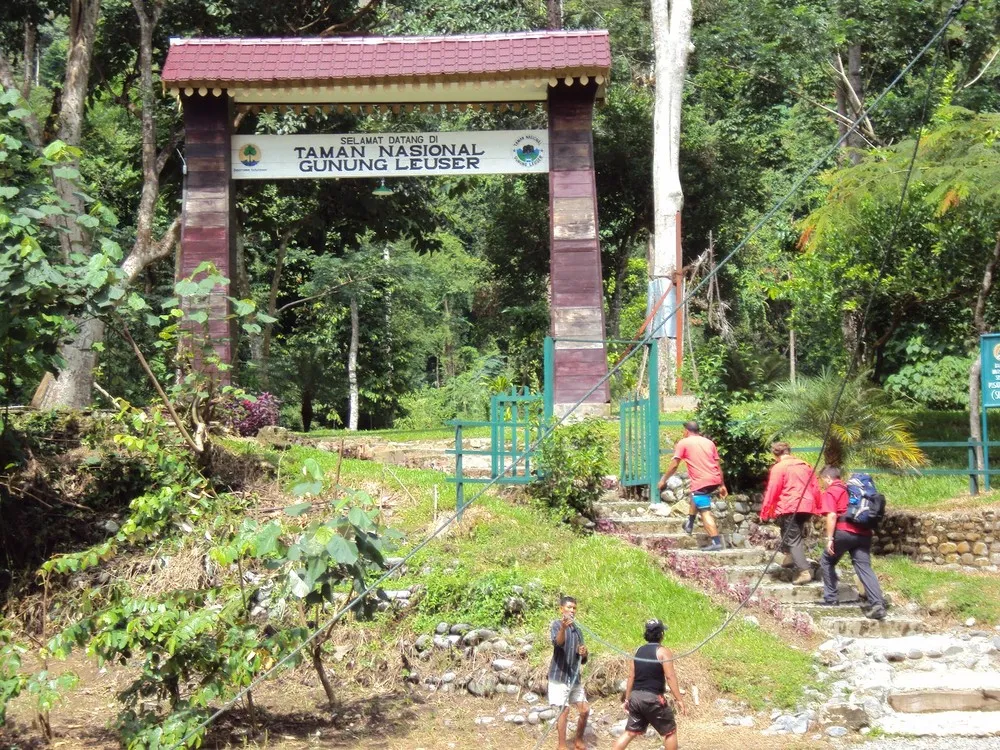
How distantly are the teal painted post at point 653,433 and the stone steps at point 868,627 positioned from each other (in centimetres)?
299

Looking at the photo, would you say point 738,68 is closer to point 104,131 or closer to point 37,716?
point 104,131

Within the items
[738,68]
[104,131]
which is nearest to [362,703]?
[738,68]

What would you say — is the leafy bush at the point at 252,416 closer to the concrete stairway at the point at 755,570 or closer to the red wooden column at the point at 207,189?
the red wooden column at the point at 207,189

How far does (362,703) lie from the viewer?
10.8 m

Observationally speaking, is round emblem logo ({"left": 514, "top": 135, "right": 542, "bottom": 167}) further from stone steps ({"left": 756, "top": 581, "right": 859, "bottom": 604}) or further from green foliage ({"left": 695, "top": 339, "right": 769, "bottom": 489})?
stone steps ({"left": 756, "top": 581, "right": 859, "bottom": 604})

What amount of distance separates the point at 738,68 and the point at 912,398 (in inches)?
425

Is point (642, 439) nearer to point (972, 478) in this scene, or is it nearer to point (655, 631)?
point (972, 478)

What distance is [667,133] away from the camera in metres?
23.3

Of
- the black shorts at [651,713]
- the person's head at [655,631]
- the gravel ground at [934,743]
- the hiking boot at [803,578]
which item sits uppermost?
the person's head at [655,631]

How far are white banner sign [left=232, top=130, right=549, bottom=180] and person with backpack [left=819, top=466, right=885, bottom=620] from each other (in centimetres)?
662

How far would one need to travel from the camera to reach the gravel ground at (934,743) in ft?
31.9

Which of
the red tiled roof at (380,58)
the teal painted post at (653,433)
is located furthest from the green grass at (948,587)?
the red tiled roof at (380,58)

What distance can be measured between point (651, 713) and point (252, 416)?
29.3ft

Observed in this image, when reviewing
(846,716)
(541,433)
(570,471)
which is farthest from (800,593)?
(541,433)
